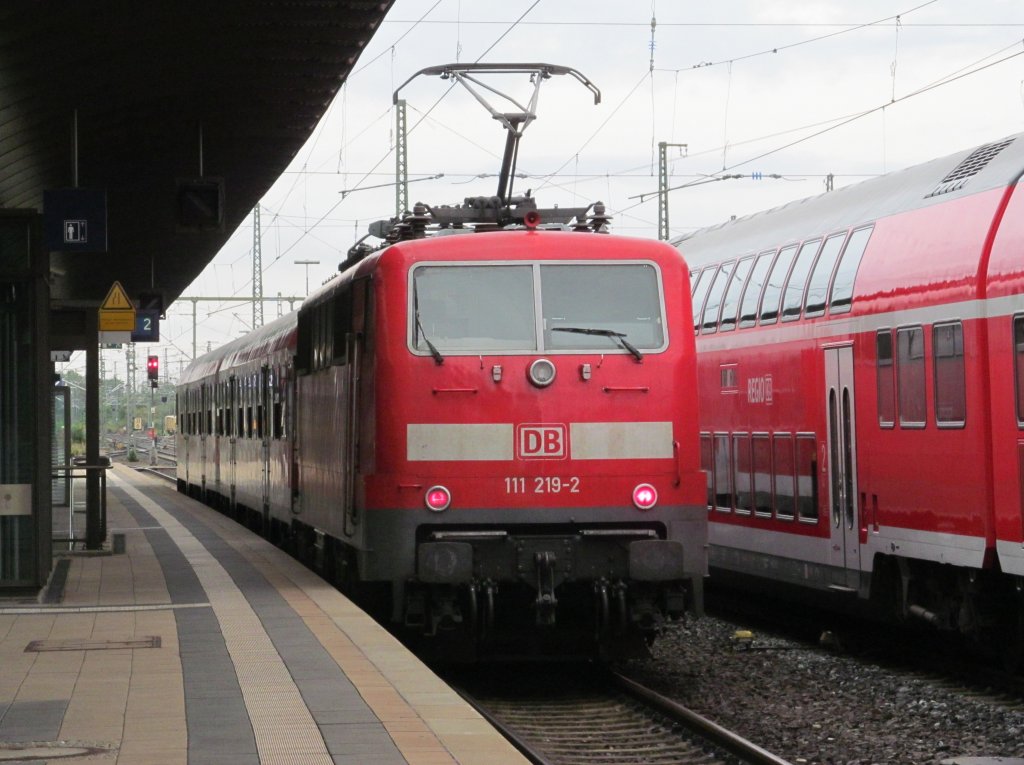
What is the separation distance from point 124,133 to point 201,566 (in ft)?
13.9

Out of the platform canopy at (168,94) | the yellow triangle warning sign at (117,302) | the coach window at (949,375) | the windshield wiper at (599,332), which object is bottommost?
the coach window at (949,375)

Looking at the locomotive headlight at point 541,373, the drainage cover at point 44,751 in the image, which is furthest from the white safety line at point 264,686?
the locomotive headlight at point 541,373

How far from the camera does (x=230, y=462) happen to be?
91.2 ft

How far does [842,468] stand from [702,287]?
4435 mm

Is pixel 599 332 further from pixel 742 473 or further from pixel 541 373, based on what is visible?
pixel 742 473

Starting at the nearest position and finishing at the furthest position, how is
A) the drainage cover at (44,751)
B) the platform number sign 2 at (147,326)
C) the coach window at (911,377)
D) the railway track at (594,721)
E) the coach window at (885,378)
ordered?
1. the drainage cover at (44,751)
2. the railway track at (594,721)
3. the coach window at (911,377)
4. the coach window at (885,378)
5. the platform number sign 2 at (147,326)

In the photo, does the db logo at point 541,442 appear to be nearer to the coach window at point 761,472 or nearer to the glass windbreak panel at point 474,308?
the glass windbreak panel at point 474,308

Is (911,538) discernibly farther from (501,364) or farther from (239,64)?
(239,64)

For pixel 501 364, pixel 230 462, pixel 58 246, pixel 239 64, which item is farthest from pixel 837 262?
pixel 230 462

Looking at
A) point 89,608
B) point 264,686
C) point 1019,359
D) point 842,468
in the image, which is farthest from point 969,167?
point 89,608

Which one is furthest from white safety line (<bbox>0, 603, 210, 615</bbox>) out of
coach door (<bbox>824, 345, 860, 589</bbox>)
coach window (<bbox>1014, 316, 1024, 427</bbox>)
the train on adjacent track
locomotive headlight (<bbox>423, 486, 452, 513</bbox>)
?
coach window (<bbox>1014, 316, 1024, 427</bbox>)

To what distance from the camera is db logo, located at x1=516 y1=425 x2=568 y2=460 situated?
37.7 feet

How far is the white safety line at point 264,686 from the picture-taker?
23.6 ft

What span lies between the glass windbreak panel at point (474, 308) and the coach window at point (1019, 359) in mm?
3106
